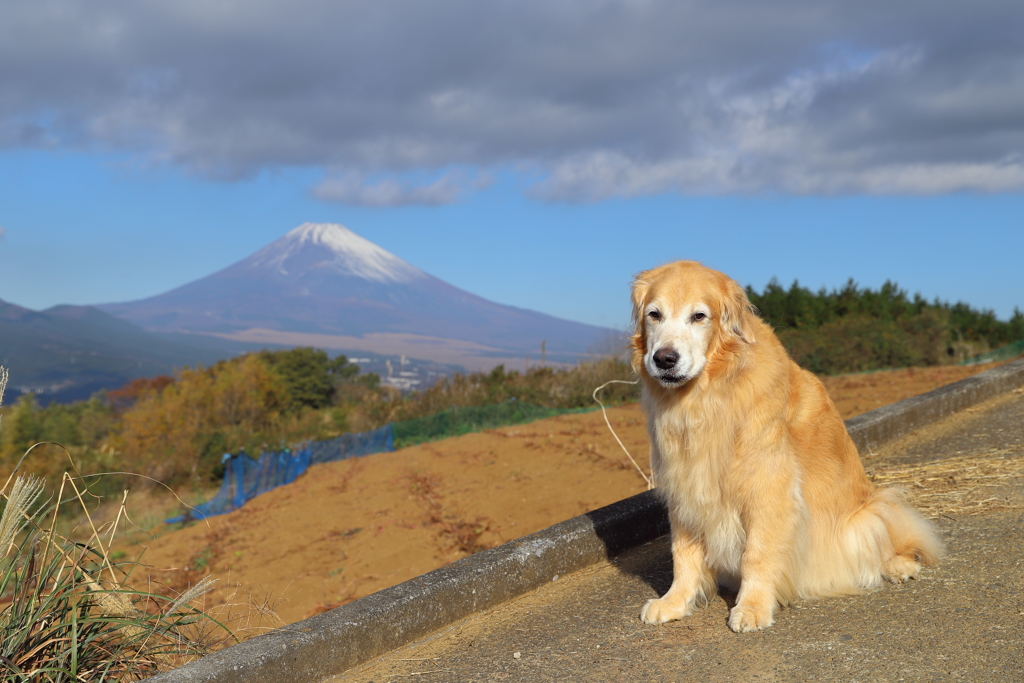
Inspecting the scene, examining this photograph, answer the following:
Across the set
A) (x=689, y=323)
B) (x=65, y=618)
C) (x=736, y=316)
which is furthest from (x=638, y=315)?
(x=65, y=618)

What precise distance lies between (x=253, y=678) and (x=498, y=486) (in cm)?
627

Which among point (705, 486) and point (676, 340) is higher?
point (676, 340)

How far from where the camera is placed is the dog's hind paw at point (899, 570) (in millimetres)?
3619

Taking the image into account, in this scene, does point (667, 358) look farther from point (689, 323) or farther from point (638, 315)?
point (638, 315)

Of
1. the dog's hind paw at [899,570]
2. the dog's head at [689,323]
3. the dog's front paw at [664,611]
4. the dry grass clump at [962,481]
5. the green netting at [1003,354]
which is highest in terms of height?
the dog's head at [689,323]

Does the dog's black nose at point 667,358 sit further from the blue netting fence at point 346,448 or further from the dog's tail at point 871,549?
the blue netting fence at point 346,448

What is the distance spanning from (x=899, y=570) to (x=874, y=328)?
14526 millimetres

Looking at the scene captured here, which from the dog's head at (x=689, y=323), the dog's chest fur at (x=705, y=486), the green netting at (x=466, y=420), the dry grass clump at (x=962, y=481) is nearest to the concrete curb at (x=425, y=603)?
the dog's chest fur at (x=705, y=486)

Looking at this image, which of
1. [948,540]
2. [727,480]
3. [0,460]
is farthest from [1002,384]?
[0,460]

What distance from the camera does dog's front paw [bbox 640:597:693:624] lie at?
11.2 ft

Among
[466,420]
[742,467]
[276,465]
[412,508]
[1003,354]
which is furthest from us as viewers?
[466,420]

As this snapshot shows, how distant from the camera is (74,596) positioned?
298cm

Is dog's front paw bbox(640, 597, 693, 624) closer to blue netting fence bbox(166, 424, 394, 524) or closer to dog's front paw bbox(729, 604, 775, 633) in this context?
dog's front paw bbox(729, 604, 775, 633)

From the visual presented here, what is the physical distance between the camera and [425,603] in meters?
3.52
